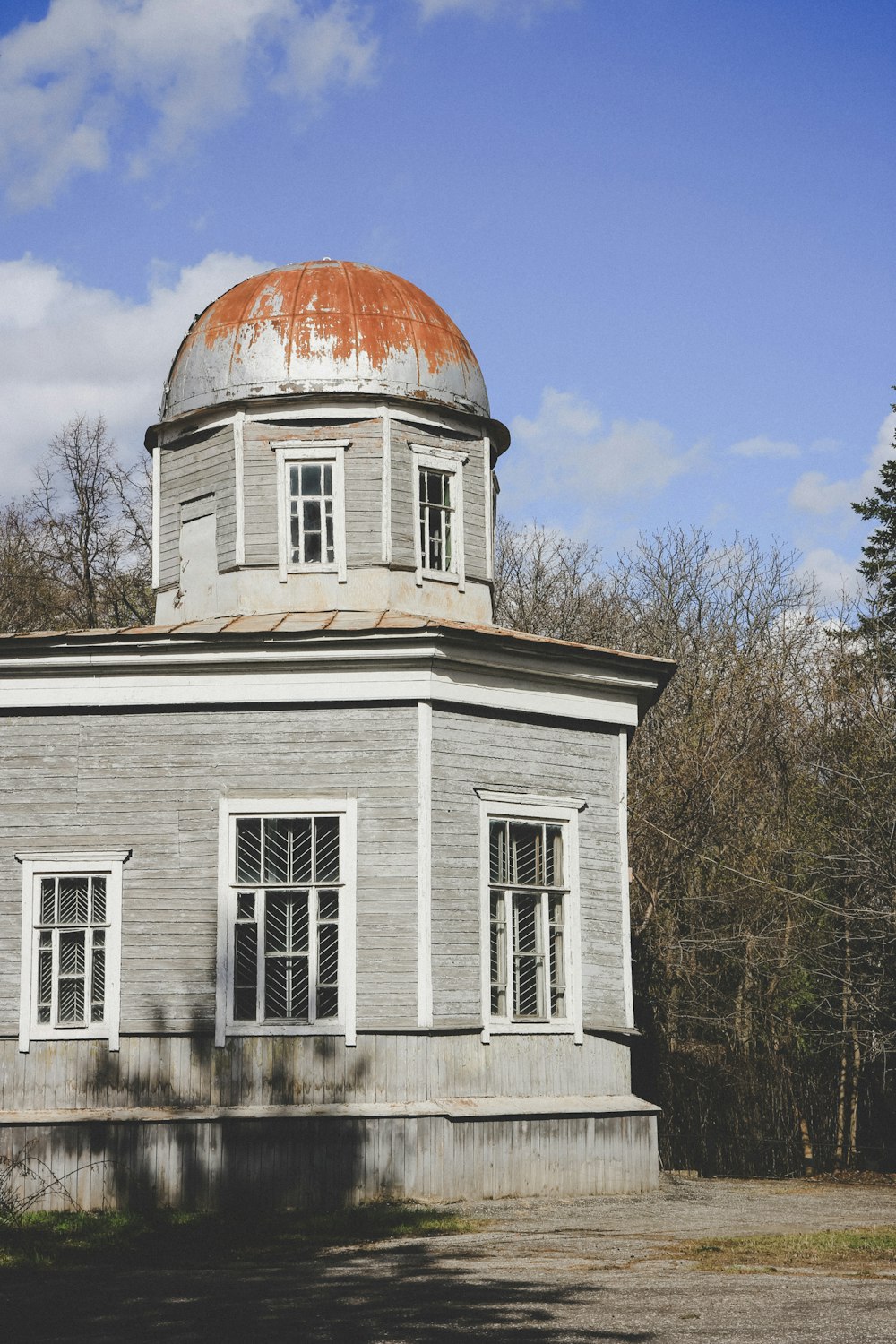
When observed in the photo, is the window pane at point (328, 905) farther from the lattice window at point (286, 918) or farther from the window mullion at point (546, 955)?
the window mullion at point (546, 955)

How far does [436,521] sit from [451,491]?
414 mm

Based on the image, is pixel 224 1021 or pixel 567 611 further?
pixel 567 611

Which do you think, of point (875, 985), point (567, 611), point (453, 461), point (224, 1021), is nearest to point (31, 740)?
point (224, 1021)

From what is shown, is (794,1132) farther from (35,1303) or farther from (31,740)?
(35,1303)

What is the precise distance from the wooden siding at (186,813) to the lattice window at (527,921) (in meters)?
1.09

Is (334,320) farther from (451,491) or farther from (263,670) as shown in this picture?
(263,670)

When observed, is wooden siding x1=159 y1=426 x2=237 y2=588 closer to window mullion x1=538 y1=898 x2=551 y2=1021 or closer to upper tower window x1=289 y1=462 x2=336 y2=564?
upper tower window x1=289 y1=462 x2=336 y2=564

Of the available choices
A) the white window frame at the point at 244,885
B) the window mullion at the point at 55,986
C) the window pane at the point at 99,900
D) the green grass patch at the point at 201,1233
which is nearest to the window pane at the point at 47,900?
the window mullion at the point at 55,986

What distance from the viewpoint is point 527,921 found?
15102mm

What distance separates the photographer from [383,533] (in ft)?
54.8

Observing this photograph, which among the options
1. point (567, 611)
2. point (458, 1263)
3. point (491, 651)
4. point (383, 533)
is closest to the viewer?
point (458, 1263)

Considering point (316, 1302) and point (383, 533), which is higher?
point (383, 533)

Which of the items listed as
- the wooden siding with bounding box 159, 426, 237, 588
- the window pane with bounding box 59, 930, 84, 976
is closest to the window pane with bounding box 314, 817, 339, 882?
the window pane with bounding box 59, 930, 84, 976

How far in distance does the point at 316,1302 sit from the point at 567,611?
2779 centimetres
